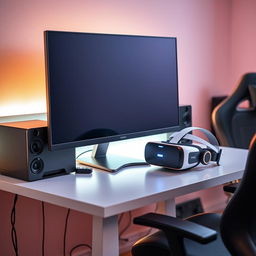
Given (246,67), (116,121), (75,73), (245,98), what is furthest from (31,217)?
(246,67)

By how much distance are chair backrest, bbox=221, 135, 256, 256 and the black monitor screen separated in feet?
2.43

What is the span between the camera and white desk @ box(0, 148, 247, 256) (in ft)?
5.49

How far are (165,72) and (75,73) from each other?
541mm

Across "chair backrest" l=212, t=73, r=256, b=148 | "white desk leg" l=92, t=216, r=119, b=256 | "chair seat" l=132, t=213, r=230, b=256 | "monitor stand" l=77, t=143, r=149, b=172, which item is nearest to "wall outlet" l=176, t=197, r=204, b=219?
"chair backrest" l=212, t=73, r=256, b=148

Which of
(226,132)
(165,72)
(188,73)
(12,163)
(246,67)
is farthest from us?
(246,67)

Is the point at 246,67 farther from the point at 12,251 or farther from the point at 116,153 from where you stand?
the point at 12,251

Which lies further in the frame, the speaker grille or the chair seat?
the speaker grille

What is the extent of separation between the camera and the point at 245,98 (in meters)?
2.68

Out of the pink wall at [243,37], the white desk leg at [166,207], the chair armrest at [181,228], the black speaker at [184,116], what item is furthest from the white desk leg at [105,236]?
the pink wall at [243,37]

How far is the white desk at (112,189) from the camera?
167 cm

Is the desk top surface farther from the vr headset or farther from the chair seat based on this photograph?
the chair seat

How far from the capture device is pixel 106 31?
2656mm

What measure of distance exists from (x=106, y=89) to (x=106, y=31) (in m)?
0.60

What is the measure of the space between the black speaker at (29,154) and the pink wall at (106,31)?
0.28m
